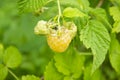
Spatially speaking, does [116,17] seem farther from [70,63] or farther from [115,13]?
[70,63]

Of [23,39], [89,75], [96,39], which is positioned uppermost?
[96,39]

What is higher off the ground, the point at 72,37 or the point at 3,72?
the point at 72,37

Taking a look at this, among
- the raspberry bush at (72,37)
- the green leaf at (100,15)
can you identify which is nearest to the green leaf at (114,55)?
the raspberry bush at (72,37)

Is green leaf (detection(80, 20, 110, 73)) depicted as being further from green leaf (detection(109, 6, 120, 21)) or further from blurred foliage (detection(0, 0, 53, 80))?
blurred foliage (detection(0, 0, 53, 80))

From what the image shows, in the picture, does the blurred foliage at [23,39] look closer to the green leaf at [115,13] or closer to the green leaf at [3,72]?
the green leaf at [3,72]

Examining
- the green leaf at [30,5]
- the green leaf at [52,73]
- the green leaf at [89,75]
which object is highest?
the green leaf at [30,5]

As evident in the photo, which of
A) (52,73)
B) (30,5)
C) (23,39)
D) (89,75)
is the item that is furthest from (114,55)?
(23,39)
